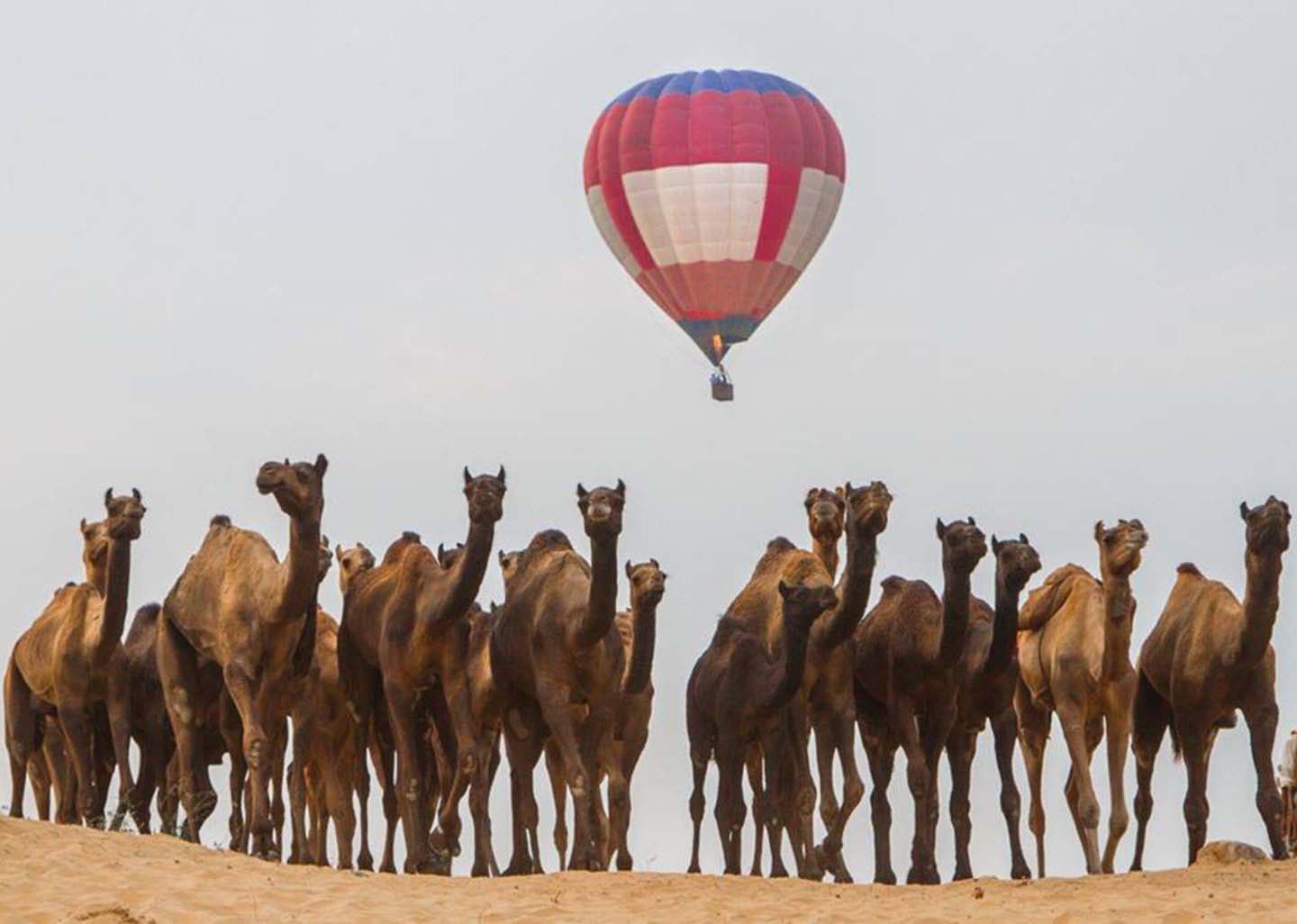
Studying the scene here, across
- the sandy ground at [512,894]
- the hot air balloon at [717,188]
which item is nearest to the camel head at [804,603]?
the sandy ground at [512,894]

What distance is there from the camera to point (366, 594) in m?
30.0

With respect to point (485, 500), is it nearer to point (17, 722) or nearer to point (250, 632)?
point (250, 632)

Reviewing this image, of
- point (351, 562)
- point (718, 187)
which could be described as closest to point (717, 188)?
point (718, 187)

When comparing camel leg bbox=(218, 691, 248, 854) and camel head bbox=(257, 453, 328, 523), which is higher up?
camel head bbox=(257, 453, 328, 523)

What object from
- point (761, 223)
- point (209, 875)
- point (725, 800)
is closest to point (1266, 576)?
point (725, 800)

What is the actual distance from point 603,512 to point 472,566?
1.40 meters

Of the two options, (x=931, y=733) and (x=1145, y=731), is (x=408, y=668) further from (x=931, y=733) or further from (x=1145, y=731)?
(x=1145, y=731)

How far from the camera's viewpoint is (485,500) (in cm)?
2878

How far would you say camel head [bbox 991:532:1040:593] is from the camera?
28.8m

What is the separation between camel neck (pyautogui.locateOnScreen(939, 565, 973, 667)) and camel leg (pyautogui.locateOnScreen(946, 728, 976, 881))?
1.04 meters

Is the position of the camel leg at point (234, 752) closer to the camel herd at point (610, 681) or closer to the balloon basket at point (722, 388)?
the camel herd at point (610, 681)

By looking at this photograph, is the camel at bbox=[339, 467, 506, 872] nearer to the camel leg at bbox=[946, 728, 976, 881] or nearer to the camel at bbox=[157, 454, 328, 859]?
the camel at bbox=[157, 454, 328, 859]

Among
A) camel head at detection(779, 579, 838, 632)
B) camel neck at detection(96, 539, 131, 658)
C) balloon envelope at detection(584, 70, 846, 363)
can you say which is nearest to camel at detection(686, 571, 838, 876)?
camel head at detection(779, 579, 838, 632)

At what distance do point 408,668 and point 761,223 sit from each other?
62.0 feet
